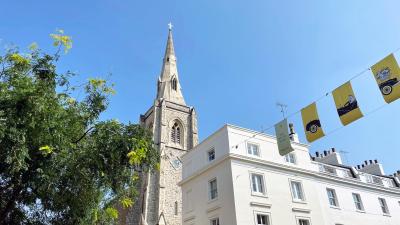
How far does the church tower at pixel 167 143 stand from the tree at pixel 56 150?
29447 millimetres

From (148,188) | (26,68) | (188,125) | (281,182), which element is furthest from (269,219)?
(188,125)

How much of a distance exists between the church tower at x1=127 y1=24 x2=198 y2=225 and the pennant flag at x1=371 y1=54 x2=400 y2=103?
33.7 meters

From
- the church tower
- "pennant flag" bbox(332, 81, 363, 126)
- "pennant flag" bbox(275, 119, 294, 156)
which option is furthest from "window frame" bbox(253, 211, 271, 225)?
the church tower

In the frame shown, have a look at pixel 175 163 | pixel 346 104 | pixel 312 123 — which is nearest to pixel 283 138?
pixel 312 123

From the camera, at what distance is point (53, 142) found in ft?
36.4

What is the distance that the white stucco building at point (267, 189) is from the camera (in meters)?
23.1

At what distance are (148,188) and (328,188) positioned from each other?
26.3 m

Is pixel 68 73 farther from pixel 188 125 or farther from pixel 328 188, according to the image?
pixel 188 125

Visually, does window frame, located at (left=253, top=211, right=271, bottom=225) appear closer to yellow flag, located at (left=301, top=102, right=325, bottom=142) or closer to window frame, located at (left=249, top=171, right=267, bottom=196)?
window frame, located at (left=249, top=171, right=267, bottom=196)

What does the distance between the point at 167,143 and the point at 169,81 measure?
1567cm

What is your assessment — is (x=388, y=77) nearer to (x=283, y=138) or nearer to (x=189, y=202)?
(x=283, y=138)

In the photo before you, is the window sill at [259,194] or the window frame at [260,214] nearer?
the window frame at [260,214]

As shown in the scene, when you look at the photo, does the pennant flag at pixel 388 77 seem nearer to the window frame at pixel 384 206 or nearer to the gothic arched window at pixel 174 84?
the window frame at pixel 384 206

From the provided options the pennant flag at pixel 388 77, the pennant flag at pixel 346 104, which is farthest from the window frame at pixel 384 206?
the pennant flag at pixel 388 77
